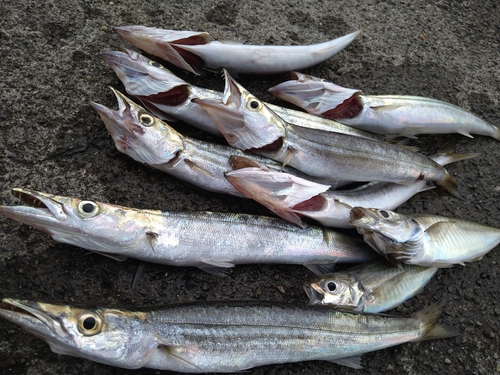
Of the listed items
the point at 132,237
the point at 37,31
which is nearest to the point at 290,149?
the point at 132,237

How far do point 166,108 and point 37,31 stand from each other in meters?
1.53

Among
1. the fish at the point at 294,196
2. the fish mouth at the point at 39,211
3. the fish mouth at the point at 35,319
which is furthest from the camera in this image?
the fish at the point at 294,196

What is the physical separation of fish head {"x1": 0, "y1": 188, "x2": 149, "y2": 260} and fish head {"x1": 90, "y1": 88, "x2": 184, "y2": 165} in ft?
1.71

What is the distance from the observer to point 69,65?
389cm

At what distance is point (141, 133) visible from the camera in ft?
10.5

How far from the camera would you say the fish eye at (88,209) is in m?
2.73

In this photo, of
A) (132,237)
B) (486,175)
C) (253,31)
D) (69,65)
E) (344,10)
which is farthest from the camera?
(344,10)

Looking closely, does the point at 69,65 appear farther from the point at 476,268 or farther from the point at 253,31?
the point at 476,268

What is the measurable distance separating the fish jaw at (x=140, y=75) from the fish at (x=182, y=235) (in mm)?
1153

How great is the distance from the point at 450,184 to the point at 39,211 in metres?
3.41

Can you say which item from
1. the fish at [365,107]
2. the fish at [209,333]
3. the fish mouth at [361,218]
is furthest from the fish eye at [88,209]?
the fish at [365,107]

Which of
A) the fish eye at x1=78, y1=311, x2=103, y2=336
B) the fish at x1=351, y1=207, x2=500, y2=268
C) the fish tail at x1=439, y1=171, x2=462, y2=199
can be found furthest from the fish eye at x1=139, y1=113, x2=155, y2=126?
the fish tail at x1=439, y1=171, x2=462, y2=199

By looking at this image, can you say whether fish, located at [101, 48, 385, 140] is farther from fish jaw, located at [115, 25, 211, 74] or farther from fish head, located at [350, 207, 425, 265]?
fish head, located at [350, 207, 425, 265]

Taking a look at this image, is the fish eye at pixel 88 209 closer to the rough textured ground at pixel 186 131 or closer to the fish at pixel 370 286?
the rough textured ground at pixel 186 131
